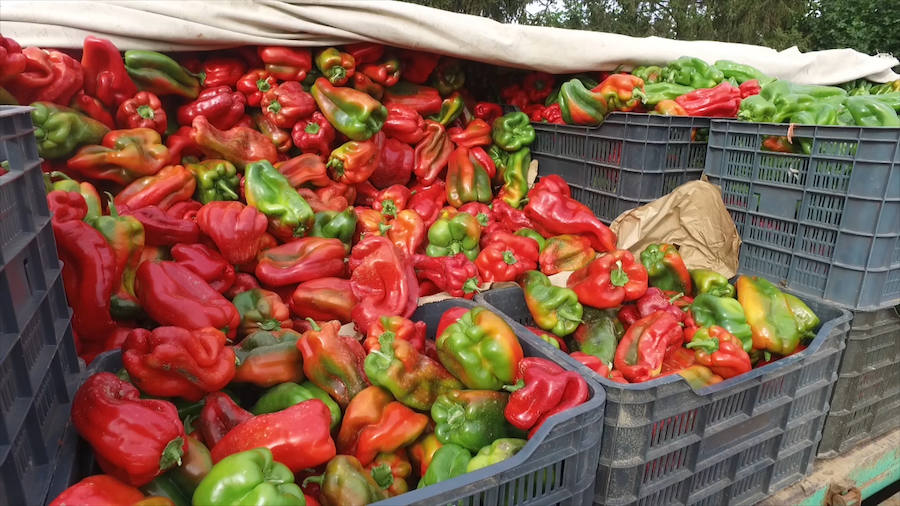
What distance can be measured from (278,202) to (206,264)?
506mm

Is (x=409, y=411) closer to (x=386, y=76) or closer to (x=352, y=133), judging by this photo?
(x=352, y=133)

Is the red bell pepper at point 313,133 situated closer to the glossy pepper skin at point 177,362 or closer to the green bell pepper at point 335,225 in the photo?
the green bell pepper at point 335,225

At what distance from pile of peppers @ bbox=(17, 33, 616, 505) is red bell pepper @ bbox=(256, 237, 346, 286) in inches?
0.4

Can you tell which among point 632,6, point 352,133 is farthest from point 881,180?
point 632,6

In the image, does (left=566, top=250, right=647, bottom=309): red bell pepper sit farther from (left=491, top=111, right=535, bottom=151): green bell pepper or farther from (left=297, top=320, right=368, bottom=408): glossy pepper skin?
(left=491, top=111, right=535, bottom=151): green bell pepper

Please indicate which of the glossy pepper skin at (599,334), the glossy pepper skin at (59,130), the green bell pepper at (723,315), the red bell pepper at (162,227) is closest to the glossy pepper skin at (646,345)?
the glossy pepper skin at (599,334)

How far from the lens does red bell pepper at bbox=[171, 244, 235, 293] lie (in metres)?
2.59

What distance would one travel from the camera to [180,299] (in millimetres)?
2365

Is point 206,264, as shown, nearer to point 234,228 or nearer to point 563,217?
point 234,228

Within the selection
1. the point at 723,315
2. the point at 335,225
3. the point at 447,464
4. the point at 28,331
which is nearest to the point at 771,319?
the point at 723,315

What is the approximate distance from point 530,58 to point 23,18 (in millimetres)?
2691

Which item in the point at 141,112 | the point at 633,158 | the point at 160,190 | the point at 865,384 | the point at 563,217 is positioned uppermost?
the point at 141,112

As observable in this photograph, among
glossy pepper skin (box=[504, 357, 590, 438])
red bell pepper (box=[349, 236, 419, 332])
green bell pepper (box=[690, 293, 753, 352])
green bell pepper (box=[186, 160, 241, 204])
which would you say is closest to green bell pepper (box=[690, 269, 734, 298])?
green bell pepper (box=[690, 293, 753, 352])

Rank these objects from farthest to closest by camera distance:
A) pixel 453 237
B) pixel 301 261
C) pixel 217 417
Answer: pixel 453 237 < pixel 301 261 < pixel 217 417
